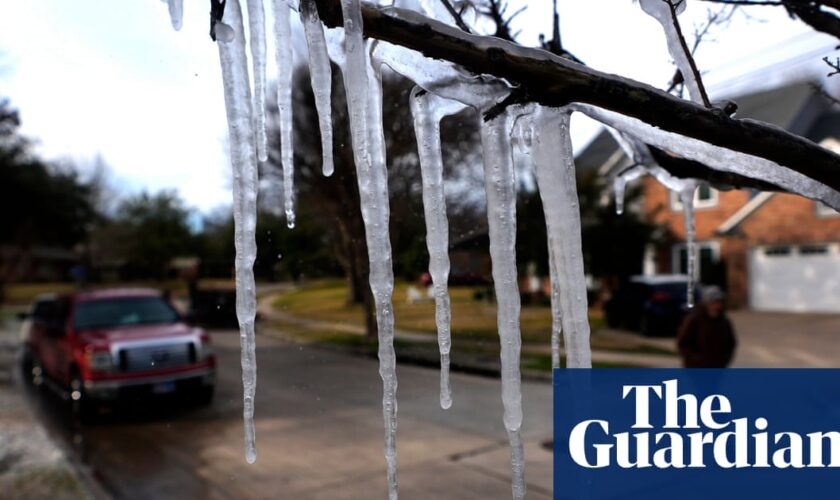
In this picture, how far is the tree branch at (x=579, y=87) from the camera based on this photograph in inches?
65.8

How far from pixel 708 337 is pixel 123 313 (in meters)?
7.50

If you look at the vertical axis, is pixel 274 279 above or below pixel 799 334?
above

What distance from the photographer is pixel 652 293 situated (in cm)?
1454

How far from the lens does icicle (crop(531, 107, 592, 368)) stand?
6.56 ft

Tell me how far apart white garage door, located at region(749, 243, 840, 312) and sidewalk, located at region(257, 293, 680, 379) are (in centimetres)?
813

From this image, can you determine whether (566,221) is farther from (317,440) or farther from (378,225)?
(317,440)

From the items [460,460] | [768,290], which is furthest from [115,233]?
[460,460]

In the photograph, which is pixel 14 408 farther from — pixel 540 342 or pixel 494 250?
pixel 494 250

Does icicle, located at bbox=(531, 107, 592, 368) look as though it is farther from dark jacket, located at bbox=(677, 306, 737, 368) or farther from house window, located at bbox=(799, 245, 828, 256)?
house window, located at bbox=(799, 245, 828, 256)

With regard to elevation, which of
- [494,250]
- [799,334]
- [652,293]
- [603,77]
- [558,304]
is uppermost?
[603,77]

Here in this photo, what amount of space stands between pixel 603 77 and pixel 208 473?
5.16 m

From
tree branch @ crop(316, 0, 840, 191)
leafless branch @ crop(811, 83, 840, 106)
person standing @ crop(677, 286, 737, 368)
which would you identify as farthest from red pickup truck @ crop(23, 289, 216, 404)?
leafless branch @ crop(811, 83, 840, 106)

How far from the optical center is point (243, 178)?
1.92 metres

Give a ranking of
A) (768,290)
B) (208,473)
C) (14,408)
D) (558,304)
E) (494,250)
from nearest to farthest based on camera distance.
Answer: (494,250) < (558,304) < (208,473) < (14,408) < (768,290)
